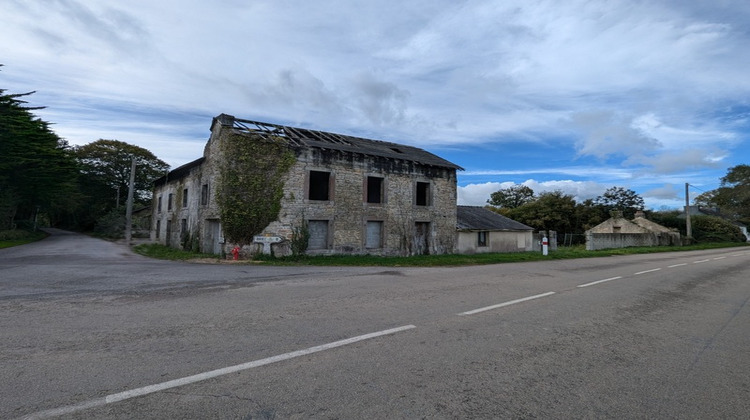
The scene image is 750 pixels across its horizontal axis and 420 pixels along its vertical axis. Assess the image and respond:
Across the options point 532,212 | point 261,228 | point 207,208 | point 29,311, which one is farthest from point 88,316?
point 532,212

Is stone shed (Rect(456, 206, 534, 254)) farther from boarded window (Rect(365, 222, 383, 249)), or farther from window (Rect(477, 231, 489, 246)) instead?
boarded window (Rect(365, 222, 383, 249))

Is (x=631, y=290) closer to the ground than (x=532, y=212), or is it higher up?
closer to the ground

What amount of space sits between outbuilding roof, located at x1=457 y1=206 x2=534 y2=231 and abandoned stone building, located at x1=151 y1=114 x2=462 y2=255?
8.71 ft

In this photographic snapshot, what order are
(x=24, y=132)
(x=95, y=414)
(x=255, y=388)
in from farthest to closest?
(x=24, y=132) → (x=255, y=388) → (x=95, y=414)

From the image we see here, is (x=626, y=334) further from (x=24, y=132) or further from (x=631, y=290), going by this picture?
(x=24, y=132)

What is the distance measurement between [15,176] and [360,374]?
3822cm

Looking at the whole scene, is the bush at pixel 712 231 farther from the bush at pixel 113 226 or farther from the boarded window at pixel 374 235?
the bush at pixel 113 226

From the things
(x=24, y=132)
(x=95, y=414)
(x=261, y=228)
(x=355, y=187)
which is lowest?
(x=95, y=414)

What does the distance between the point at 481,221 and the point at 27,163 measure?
3448 cm

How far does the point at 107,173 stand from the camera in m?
51.8

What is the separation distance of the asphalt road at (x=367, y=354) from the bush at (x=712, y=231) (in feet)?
167

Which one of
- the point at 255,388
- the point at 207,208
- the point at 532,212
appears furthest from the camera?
the point at 532,212

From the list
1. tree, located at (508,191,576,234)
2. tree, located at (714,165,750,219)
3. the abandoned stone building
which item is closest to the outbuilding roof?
the abandoned stone building

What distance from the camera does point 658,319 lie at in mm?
6641
